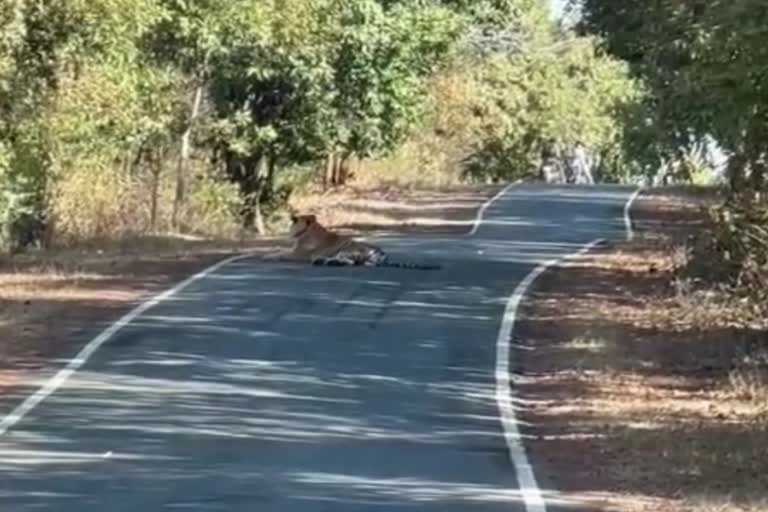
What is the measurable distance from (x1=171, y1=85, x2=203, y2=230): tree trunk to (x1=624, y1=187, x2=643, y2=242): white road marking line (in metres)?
8.66

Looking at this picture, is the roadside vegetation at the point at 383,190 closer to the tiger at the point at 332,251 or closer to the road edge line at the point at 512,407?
the road edge line at the point at 512,407

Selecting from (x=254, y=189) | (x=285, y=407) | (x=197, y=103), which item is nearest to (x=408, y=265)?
(x=197, y=103)

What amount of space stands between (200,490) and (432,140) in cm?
5410

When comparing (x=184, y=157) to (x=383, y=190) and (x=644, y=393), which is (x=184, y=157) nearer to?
(x=383, y=190)

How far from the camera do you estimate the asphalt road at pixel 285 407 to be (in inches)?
473

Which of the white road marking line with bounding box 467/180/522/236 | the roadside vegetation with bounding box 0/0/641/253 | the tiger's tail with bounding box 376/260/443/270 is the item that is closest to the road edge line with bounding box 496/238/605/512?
the tiger's tail with bounding box 376/260/443/270

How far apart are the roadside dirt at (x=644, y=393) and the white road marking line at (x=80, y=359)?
4048mm

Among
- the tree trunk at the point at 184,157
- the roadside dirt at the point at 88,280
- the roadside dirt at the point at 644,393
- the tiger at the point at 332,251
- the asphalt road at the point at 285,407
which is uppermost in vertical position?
the tree trunk at the point at 184,157

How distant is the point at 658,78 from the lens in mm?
21750

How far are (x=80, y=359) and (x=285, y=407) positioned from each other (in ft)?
11.3

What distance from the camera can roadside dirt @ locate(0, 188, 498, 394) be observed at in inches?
775

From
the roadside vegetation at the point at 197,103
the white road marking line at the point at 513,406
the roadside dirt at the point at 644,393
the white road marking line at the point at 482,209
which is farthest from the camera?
the white road marking line at the point at 482,209

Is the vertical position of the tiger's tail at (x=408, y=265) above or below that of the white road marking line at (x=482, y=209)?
below

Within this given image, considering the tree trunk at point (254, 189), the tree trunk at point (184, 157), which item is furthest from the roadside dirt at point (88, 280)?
the tree trunk at point (184, 157)
